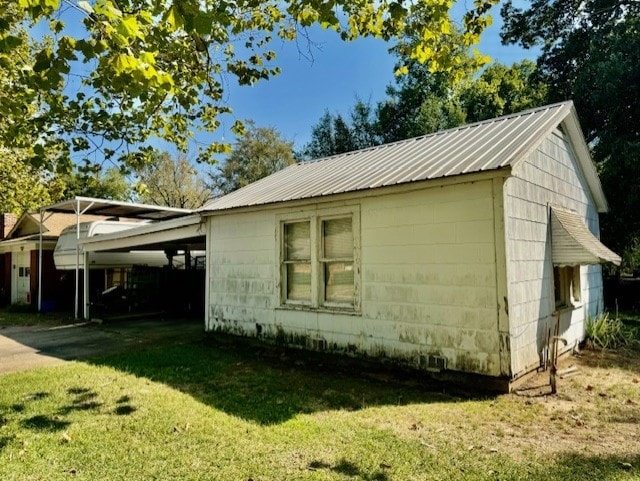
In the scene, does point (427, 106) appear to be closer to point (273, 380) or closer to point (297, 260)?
point (297, 260)

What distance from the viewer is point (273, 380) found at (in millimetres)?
6543

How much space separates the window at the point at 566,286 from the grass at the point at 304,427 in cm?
124

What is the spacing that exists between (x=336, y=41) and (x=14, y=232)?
2225 centimetres

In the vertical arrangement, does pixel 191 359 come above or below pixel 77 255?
below

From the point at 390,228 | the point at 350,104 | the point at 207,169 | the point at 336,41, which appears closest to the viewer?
the point at 390,228

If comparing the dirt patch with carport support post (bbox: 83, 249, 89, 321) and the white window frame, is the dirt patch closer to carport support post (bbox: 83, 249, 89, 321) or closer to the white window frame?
the white window frame

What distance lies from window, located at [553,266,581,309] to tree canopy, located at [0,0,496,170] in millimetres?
4101

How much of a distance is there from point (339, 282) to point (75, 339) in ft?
24.7

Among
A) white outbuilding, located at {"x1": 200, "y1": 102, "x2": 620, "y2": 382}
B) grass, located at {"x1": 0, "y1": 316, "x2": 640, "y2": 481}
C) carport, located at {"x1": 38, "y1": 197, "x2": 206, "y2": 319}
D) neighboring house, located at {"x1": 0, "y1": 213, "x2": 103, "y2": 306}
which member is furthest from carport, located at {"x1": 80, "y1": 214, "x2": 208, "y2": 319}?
neighboring house, located at {"x1": 0, "y1": 213, "x2": 103, "y2": 306}

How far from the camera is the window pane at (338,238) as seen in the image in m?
7.35

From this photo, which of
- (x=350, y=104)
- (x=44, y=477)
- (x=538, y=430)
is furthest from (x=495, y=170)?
(x=350, y=104)

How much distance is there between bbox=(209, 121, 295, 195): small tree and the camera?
34.9 meters

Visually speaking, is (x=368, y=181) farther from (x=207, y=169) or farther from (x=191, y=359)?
(x=207, y=169)

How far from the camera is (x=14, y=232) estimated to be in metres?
22.4
